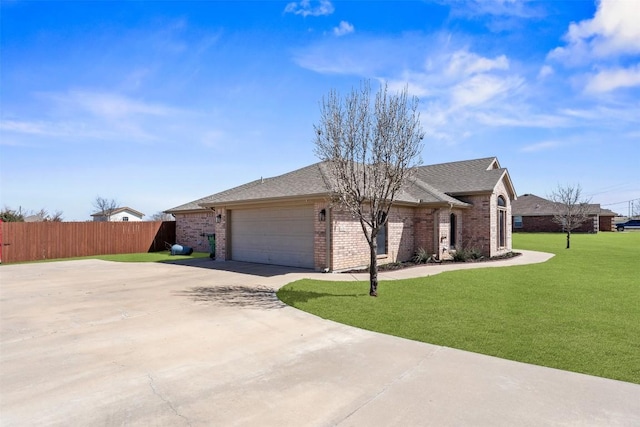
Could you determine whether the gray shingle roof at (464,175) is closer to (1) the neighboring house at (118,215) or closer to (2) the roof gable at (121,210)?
(2) the roof gable at (121,210)

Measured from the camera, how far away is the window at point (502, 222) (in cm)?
1920

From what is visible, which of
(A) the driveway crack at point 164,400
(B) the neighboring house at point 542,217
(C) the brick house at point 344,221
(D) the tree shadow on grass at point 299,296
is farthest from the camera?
(B) the neighboring house at point 542,217

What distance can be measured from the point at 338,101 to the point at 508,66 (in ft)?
20.2

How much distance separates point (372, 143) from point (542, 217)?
46.6 meters

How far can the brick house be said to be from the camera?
500 inches

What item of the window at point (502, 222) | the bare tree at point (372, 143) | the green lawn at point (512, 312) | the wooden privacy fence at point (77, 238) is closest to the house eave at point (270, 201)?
the bare tree at point (372, 143)

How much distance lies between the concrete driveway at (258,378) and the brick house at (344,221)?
5.61 meters

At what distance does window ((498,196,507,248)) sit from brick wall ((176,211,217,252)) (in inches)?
633

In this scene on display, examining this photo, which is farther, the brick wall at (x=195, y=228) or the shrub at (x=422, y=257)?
the brick wall at (x=195, y=228)

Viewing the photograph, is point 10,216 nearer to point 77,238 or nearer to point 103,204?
point 77,238

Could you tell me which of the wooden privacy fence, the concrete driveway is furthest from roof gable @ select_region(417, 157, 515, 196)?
the wooden privacy fence

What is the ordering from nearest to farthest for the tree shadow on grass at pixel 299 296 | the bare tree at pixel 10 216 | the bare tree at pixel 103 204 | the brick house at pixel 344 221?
the tree shadow on grass at pixel 299 296
the brick house at pixel 344 221
the bare tree at pixel 10 216
the bare tree at pixel 103 204

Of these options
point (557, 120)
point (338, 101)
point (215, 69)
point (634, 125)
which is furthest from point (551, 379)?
point (634, 125)

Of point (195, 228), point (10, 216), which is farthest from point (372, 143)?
point (10, 216)
